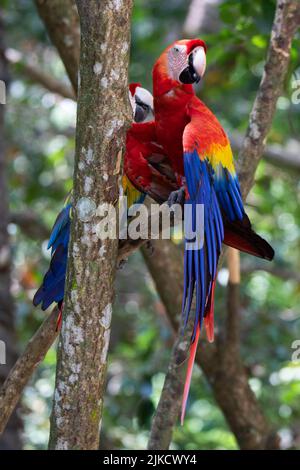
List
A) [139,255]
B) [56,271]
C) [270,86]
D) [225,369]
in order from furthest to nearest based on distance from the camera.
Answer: [139,255]
[225,369]
[270,86]
[56,271]

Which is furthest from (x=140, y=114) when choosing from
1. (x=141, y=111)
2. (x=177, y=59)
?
(x=177, y=59)

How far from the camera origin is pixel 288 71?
240 centimetres

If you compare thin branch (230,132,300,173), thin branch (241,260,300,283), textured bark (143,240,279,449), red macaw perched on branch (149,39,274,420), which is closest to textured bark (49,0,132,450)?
red macaw perched on branch (149,39,274,420)

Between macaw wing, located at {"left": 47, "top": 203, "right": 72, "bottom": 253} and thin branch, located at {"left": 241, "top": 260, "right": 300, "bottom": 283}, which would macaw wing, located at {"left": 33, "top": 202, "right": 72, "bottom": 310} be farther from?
thin branch, located at {"left": 241, "top": 260, "right": 300, "bottom": 283}

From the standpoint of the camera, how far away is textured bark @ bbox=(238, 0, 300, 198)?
214 cm

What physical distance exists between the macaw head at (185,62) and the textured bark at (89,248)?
23.0 inches

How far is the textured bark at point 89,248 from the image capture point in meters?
1.44

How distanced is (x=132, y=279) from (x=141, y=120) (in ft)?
6.30

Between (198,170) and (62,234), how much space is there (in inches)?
18.4

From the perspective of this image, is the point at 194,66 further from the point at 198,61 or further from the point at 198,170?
the point at 198,170

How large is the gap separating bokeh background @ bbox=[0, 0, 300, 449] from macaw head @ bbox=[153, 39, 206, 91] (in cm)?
33

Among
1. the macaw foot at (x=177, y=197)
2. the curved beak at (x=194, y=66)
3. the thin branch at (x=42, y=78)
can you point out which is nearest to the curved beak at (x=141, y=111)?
the curved beak at (x=194, y=66)

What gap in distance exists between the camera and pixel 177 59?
2.04 meters
